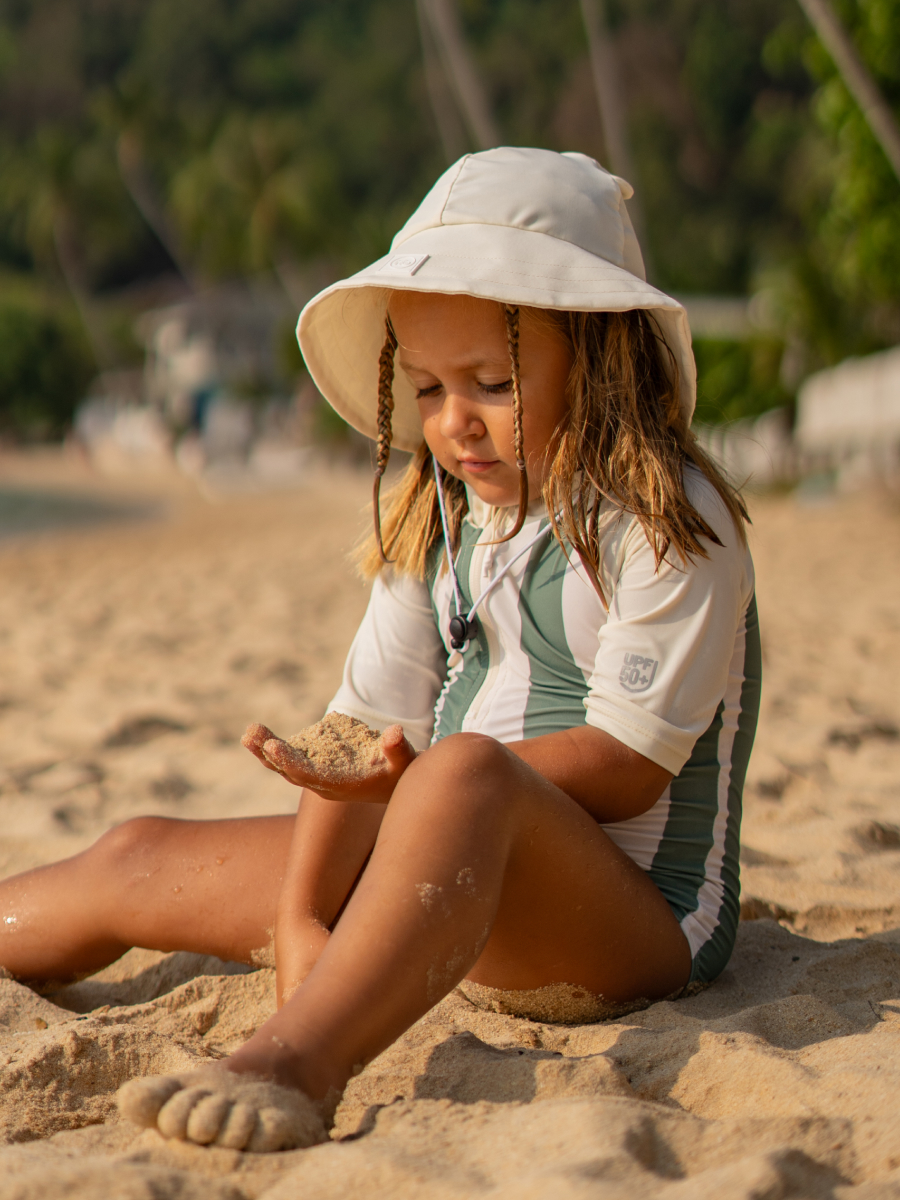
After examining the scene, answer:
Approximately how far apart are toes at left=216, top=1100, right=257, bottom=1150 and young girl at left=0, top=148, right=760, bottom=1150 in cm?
14

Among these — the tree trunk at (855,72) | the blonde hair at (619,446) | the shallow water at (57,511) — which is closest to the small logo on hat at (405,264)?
the blonde hair at (619,446)

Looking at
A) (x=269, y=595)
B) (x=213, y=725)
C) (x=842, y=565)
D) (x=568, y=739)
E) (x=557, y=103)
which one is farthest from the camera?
(x=557, y=103)

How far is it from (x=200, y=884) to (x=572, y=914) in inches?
28.4

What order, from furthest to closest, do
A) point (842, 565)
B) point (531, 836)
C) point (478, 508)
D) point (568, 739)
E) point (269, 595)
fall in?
1. point (842, 565)
2. point (269, 595)
3. point (478, 508)
4. point (568, 739)
5. point (531, 836)

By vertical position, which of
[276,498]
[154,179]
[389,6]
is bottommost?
[276,498]

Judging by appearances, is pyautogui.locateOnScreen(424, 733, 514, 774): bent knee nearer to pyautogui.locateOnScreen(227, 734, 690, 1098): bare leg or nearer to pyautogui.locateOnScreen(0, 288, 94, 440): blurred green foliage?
pyautogui.locateOnScreen(227, 734, 690, 1098): bare leg

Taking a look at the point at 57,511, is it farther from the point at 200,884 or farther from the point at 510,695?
the point at 510,695

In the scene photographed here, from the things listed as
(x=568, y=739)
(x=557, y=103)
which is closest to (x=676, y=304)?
(x=568, y=739)

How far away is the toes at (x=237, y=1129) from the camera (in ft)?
4.39

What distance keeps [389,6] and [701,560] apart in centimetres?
7975

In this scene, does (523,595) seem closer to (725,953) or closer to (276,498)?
(725,953)

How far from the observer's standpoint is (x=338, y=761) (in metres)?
1.75

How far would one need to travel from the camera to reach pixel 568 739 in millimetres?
1810

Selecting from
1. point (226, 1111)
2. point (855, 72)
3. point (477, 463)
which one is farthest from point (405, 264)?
point (855, 72)
